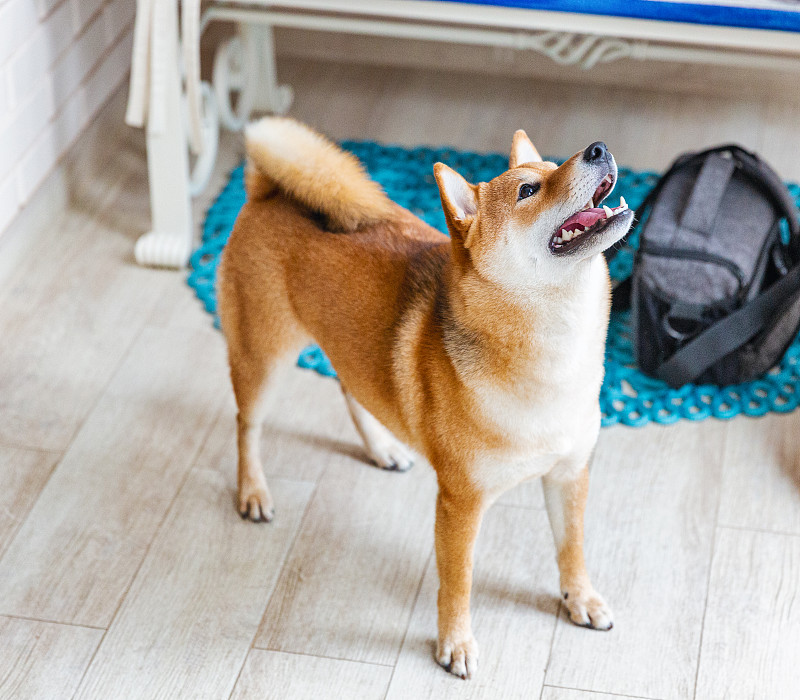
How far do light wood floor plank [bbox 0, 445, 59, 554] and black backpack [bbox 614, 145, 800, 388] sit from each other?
49.7 inches

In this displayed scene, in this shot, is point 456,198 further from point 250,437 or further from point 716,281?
point 716,281

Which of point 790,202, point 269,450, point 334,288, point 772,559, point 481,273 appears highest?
point 481,273

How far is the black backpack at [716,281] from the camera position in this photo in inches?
82.7

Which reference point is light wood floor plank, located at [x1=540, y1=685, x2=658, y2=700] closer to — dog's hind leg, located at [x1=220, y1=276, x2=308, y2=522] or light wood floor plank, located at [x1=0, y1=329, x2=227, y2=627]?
dog's hind leg, located at [x1=220, y1=276, x2=308, y2=522]

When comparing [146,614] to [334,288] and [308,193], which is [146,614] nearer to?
[334,288]

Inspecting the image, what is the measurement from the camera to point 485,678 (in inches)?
64.4

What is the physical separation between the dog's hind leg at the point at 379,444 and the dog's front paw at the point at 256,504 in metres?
0.22

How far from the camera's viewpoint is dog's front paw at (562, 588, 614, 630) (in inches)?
66.9

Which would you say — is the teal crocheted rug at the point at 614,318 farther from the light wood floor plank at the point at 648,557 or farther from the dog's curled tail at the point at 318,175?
the dog's curled tail at the point at 318,175

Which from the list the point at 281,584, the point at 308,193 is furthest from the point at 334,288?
the point at 281,584

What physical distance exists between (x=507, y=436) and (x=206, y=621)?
2.16 feet

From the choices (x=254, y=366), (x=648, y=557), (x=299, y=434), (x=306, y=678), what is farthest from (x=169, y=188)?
(x=648, y=557)

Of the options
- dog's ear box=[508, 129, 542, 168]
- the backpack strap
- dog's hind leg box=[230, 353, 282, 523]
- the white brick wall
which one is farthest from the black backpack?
the white brick wall

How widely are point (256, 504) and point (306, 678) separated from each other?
391 millimetres
